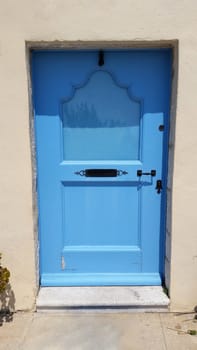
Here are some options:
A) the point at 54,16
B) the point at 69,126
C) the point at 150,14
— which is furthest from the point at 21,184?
the point at 150,14

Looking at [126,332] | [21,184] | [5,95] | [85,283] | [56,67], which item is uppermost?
[56,67]

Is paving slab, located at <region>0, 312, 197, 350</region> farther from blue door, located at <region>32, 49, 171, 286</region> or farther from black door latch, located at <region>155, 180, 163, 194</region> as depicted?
black door latch, located at <region>155, 180, 163, 194</region>

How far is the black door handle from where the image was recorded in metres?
2.94

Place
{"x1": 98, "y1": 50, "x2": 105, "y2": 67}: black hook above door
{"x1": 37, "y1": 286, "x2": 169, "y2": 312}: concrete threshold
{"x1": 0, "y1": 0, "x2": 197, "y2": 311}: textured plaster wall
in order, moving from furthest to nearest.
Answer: {"x1": 37, "y1": 286, "x2": 169, "y2": 312}: concrete threshold, {"x1": 98, "y1": 50, "x2": 105, "y2": 67}: black hook above door, {"x1": 0, "y1": 0, "x2": 197, "y2": 311}: textured plaster wall

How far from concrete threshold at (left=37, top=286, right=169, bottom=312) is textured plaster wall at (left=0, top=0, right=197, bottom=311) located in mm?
112

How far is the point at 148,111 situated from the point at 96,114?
1.43 feet

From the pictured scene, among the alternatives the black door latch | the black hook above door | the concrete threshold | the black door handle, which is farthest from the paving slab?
the black hook above door

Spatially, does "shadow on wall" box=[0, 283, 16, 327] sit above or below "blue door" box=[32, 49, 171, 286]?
below

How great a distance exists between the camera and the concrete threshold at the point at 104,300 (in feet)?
9.41

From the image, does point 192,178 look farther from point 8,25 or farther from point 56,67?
point 8,25

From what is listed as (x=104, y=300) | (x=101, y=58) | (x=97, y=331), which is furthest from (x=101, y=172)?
(x=97, y=331)

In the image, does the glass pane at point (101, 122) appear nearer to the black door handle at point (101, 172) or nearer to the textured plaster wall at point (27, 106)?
the black door handle at point (101, 172)

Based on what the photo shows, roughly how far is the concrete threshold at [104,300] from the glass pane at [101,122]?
3.88 feet

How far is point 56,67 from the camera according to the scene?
2.79 m
